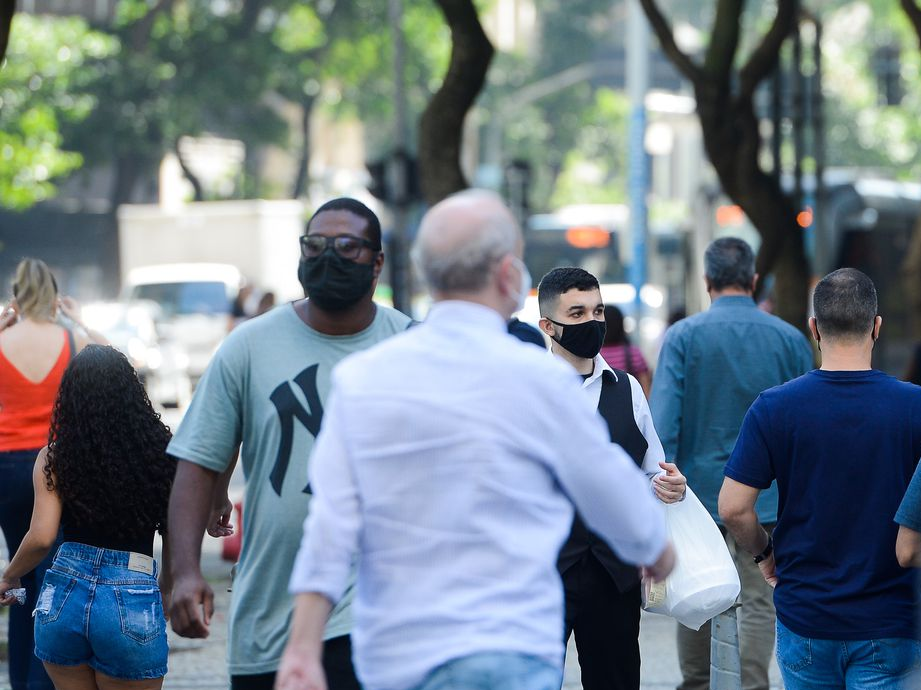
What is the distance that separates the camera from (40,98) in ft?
117

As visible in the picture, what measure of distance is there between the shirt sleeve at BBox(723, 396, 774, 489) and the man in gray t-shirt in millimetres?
1068

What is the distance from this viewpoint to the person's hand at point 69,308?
23.7 feet

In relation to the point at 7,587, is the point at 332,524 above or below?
above

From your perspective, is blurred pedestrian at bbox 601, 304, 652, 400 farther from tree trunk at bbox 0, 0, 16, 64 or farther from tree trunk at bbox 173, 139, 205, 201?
tree trunk at bbox 173, 139, 205, 201

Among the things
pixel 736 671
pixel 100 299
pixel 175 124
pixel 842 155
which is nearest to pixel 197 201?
pixel 175 124

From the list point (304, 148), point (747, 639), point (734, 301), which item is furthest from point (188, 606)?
point (304, 148)

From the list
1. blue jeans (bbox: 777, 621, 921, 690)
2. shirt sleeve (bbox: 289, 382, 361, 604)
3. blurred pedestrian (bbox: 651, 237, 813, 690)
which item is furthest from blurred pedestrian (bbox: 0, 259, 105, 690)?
shirt sleeve (bbox: 289, 382, 361, 604)

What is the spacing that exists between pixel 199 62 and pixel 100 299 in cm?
982

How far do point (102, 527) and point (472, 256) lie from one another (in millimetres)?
2170

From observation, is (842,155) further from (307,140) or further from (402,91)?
(402,91)

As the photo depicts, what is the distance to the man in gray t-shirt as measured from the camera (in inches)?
160

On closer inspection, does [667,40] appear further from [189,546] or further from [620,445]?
[189,546]

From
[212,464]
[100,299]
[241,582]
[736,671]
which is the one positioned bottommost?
[100,299]

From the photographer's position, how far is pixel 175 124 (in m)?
38.5
